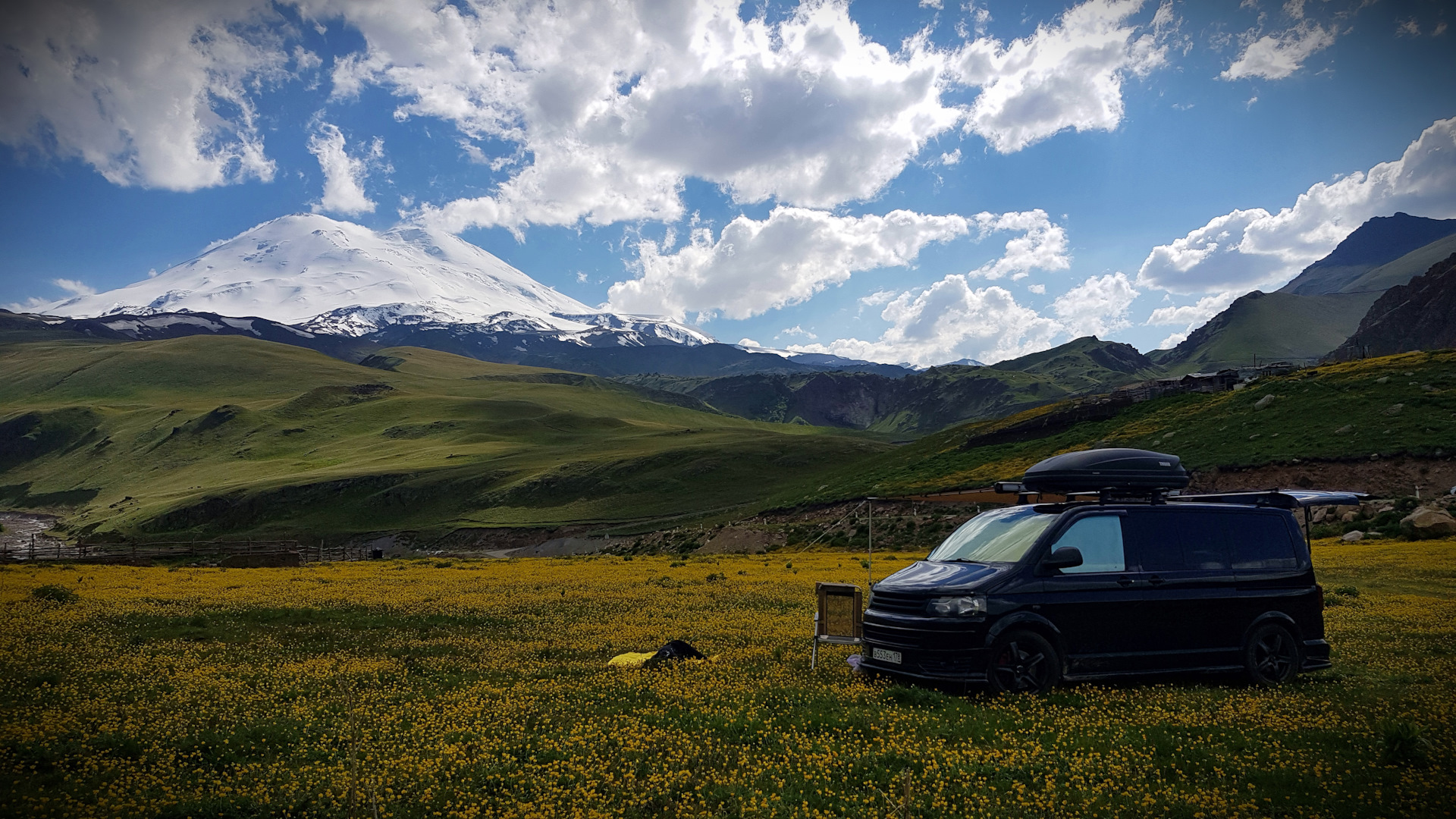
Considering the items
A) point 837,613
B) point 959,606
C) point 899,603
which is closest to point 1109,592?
point 959,606

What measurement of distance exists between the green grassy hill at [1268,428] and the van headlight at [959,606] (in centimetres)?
5852

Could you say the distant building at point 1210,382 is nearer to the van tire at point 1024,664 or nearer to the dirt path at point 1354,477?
the dirt path at point 1354,477

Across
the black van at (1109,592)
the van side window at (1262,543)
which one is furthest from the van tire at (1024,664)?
the van side window at (1262,543)

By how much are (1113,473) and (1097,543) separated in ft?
4.62

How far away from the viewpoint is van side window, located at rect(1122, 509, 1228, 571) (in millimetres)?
12500

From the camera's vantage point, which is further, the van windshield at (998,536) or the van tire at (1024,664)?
the van windshield at (998,536)

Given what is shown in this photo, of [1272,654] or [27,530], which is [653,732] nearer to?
[1272,654]

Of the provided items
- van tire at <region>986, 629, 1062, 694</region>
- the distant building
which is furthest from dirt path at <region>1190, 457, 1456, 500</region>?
van tire at <region>986, 629, 1062, 694</region>

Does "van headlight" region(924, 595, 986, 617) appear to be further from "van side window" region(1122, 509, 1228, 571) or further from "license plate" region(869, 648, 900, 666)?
"van side window" region(1122, 509, 1228, 571)

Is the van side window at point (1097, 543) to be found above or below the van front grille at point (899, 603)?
above

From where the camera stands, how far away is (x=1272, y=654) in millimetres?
12805

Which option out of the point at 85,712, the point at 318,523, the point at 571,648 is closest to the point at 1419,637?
the point at 571,648

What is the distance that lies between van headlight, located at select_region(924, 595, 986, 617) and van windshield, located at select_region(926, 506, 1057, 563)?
1.15 metres

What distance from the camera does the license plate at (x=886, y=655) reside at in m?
12.2
